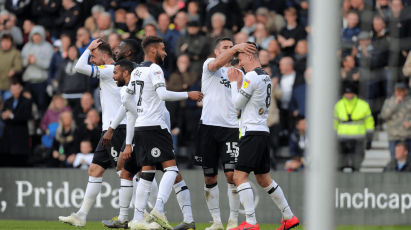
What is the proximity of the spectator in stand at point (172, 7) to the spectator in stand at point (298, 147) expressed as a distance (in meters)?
3.68

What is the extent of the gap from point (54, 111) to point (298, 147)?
485 centimetres

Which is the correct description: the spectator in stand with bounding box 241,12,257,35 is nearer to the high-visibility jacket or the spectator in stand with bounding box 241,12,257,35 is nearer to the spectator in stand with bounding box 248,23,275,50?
the spectator in stand with bounding box 248,23,275,50

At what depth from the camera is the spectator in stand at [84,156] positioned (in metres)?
10.5

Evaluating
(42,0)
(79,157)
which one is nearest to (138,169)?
(79,157)

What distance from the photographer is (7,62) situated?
11.9 metres

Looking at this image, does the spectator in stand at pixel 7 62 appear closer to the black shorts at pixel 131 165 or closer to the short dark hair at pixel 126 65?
the short dark hair at pixel 126 65

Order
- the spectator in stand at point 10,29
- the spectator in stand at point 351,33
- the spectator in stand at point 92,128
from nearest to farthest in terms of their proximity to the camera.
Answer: the spectator in stand at point 351,33
the spectator in stand at point 92,128
the spectator in stand at point 10,29

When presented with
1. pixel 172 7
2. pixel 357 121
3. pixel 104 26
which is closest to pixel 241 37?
pixel 172 7

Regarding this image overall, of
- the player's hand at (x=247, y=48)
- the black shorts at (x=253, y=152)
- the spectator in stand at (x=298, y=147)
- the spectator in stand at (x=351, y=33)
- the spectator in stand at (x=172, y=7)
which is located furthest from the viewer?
the spectator in stand at (x=172, y=7)

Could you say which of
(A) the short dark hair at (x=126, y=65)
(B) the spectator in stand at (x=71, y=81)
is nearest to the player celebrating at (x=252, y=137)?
(A) the short dark hair at (x=126, y=65)

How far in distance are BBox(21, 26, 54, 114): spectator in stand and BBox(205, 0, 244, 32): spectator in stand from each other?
341cm

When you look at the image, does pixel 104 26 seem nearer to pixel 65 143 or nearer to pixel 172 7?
pixel 172 7

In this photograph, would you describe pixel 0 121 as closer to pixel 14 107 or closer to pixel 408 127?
pixel 14 107

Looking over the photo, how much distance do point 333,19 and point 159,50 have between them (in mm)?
3595
